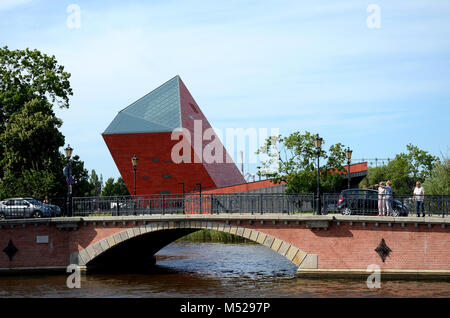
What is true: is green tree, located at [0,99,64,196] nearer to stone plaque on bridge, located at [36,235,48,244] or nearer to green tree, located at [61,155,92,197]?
green tree, located at [61,155,92,197]

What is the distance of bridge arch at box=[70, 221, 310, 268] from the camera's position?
27109mm

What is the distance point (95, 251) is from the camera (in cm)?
3077

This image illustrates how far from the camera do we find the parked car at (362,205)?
90.3ft

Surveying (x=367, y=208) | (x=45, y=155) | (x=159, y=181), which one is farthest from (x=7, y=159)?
(x=367, y=208)

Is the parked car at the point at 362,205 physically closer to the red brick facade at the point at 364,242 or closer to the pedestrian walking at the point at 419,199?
the pedestrian walking at the point at 419,199

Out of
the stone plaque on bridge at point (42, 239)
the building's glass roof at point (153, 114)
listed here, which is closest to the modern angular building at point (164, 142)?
the building's glass roof at point (153, 114)

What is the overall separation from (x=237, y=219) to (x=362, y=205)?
5.46 metres

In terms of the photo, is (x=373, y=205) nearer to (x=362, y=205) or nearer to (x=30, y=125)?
(x=362, y=205)

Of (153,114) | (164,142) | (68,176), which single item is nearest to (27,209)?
(68,176)

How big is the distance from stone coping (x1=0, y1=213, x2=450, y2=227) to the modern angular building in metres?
19.9

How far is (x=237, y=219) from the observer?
1104 inches

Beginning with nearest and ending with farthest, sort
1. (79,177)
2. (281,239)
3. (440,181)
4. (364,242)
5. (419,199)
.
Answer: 1. (364,242)
2. (419,199)
3. (281,239)
4. (440,181)
5. (79,177)

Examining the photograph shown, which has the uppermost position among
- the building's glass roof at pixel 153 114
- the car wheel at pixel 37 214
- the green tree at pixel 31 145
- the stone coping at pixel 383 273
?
the building's glass roof at pixel 153 114

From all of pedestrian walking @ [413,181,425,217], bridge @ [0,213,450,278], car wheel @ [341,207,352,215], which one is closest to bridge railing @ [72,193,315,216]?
bridge @ [0,213,450,278]
